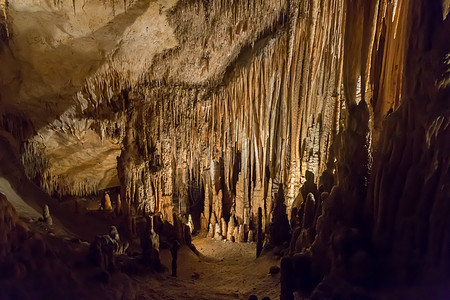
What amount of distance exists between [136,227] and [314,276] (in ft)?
25.1

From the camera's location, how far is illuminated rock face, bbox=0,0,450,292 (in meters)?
4.02

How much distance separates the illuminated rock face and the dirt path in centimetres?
163

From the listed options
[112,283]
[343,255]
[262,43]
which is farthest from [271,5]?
[112,283]

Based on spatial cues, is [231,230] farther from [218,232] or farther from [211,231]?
[211,231]

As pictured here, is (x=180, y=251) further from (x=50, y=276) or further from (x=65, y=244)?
(x=50, y=276)

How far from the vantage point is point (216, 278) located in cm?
903

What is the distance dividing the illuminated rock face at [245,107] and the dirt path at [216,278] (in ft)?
5.36

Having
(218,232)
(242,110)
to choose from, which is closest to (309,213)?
(242,110)

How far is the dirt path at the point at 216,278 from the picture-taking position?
691cm

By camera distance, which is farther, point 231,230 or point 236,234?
point 231,230

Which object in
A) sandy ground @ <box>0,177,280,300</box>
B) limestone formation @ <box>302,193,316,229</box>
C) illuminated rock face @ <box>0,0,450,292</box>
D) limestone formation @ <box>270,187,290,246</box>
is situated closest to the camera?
illuminated rock face @ <box>0,0,450,292</box>

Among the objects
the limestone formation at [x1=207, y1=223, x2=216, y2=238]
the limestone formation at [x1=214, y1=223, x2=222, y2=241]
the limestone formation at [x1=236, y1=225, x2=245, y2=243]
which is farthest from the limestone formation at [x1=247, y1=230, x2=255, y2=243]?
the limestone formation at [x1=207, y1=223, x2=216, y2=238]

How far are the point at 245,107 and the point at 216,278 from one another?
593 cm

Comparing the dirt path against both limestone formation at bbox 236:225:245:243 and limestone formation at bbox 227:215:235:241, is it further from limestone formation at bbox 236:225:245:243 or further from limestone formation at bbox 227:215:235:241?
limestone formation at bbox 227:215:235:241
